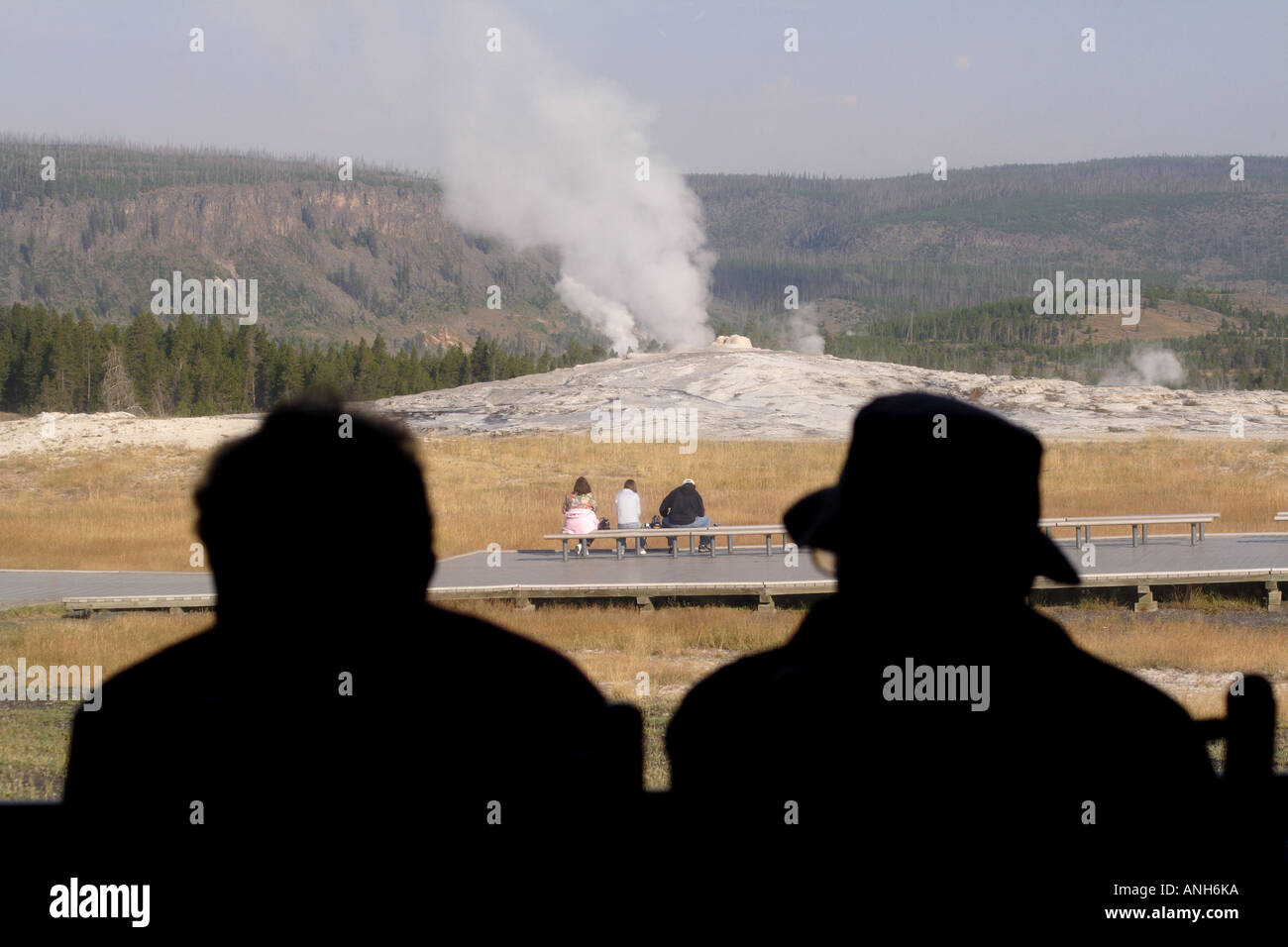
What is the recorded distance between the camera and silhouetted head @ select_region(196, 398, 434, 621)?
4.19ft

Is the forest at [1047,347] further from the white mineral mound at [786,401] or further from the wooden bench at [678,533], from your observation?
the wooden bench at [678,533]

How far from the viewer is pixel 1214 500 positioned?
21625mm

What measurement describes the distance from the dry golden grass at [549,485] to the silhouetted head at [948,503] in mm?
13845

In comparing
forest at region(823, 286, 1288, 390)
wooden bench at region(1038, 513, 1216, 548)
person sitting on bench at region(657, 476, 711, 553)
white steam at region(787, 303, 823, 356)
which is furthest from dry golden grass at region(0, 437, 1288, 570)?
forest at region(823, 286, 1288, 390)

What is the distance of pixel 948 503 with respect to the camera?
134 cm

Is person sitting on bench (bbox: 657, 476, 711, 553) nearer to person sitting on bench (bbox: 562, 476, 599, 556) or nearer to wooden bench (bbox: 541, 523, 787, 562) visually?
wooden bench (bbox: 541, 523, 787, 562)

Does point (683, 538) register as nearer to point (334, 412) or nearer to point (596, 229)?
point (334, 412)

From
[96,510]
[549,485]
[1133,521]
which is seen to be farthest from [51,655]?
[549,485]

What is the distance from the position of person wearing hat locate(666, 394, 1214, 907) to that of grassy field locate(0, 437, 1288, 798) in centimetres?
47

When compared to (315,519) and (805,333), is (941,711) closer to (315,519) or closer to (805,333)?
(315,519)

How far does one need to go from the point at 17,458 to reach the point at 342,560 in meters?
34.6

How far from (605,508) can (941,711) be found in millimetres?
21712

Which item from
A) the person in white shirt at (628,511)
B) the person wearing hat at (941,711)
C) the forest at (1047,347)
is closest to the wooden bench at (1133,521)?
the person in white shirt at (628,511)

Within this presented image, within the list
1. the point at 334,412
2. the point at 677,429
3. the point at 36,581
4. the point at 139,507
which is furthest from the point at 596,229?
the point at 334,412
